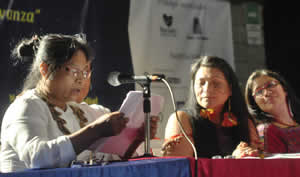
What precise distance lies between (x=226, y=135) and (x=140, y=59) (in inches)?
48.0

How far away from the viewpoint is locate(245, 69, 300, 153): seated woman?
280cm

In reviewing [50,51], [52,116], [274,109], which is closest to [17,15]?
[50,51]

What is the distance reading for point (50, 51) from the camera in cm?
196

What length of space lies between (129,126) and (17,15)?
153 cm

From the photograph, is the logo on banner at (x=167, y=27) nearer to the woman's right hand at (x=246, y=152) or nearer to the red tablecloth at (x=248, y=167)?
the woman's right hand at (x=246, y=152)

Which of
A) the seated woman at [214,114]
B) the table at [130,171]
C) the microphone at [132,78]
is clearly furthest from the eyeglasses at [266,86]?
the table at [130,171]

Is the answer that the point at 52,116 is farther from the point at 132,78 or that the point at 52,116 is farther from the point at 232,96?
the point at 232,96

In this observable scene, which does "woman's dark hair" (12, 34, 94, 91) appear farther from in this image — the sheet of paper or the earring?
the earring

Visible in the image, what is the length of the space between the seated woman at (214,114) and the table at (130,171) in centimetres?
97

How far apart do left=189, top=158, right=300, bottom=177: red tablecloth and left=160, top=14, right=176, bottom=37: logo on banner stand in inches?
91.0

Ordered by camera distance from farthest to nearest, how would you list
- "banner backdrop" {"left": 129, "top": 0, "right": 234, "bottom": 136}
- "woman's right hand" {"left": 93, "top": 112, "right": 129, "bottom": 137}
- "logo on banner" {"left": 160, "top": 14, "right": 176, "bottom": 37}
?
"logo on banner" {"left": 160, "top": 14, "right": 176, "bottom": 37}, "banner backdrop" {"left": 129, "top": 0, "right": 234, "bottom": 136}, "woman's right hand" {"left": 93, "top": 112, "right": 129, "bottom": 137}

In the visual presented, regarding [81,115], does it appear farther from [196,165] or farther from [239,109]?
[239,109]

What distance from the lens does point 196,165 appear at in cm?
136

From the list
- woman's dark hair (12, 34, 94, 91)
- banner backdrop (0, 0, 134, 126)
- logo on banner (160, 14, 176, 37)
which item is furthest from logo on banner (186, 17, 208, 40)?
woman's dark hair (12, 34, 94, 91)
